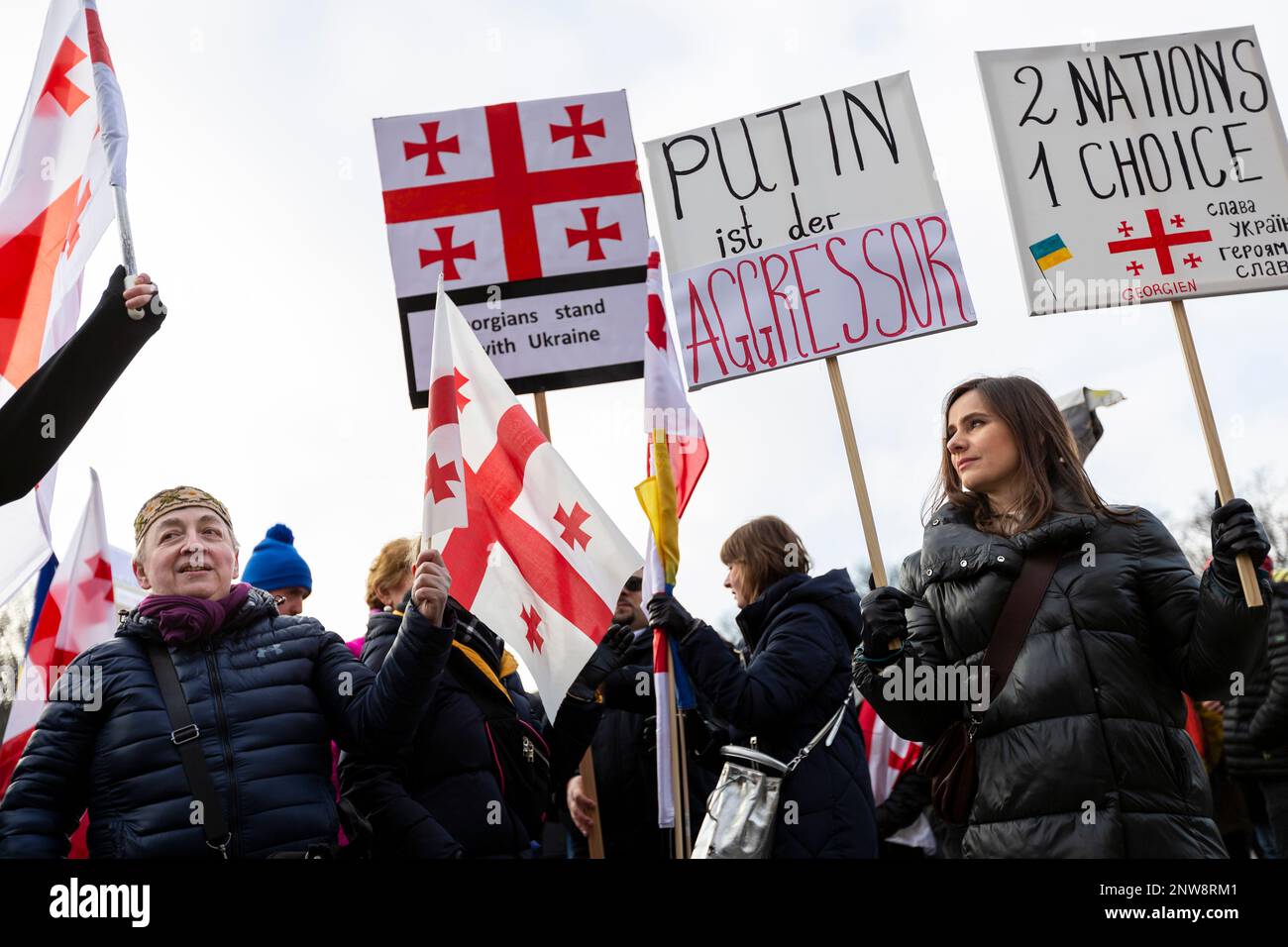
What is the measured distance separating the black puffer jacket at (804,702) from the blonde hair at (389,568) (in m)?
1.12

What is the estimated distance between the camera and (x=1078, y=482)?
3641mm

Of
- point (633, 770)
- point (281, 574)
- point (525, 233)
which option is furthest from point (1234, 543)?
point (281, 574)

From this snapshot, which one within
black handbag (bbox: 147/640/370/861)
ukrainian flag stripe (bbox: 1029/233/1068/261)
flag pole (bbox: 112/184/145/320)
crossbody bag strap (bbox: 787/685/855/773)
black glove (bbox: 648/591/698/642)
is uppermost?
flag pole (bbox: 112/184/145/320)

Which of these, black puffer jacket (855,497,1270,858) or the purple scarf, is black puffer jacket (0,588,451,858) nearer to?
the purple scarf

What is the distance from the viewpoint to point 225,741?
11.6 feet

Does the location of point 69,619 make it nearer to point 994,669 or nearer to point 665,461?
point 665,461

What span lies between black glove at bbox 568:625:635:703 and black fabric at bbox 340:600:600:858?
1.44 feet

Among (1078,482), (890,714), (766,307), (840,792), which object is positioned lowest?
(840,792)

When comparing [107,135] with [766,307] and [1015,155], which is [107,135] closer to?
[766,307]

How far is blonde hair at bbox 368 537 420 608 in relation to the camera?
15.8ft

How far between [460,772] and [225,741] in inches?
33.6

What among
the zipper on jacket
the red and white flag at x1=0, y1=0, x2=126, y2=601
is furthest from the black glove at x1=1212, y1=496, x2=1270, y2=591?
the red and white flag at x1=0, y1=0, x2=126, y2=601
